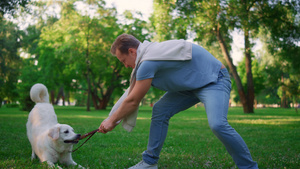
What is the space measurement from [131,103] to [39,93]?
302cm

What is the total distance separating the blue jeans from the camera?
10.8 feet

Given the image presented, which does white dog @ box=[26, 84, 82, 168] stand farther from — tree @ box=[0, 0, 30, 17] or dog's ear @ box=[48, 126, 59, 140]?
tree @ box=[0, 0, 30, 17]

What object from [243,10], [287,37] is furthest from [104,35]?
[287,37]

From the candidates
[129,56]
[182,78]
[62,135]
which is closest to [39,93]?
[62,135]

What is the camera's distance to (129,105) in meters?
3.47

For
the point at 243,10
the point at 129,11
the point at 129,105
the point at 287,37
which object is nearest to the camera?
the point at 129,105

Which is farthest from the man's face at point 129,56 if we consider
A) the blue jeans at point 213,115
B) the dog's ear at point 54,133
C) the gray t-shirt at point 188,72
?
the dog's ear at point 54,133

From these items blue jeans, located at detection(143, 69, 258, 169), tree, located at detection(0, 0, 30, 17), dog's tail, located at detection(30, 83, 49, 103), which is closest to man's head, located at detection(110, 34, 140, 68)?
blue jeans, located at detection(143, 69, 258, 169)

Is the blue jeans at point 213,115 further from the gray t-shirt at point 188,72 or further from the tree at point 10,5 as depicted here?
the tree at point 10,5

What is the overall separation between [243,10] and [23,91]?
1799 cm

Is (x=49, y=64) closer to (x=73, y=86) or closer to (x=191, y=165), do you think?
(x=73, y=86)

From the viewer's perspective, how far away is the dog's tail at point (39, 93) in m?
5.58

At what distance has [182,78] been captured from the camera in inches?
138

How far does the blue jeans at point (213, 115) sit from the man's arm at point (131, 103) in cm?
75
